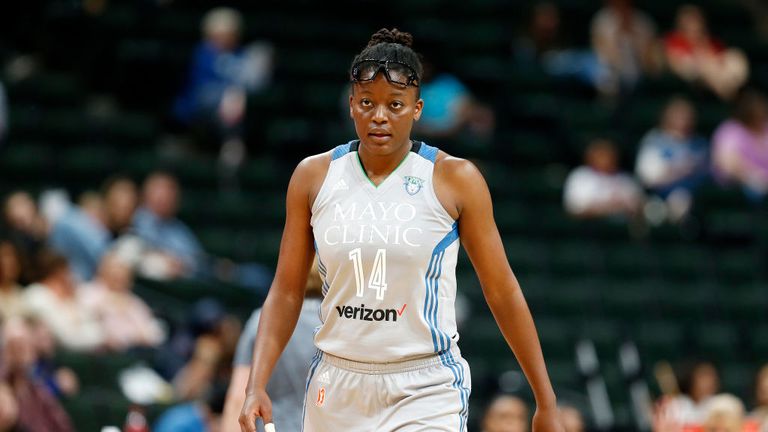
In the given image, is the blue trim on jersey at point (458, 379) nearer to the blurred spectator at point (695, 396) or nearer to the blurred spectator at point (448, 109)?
the blurred spectator at point (695, 396)

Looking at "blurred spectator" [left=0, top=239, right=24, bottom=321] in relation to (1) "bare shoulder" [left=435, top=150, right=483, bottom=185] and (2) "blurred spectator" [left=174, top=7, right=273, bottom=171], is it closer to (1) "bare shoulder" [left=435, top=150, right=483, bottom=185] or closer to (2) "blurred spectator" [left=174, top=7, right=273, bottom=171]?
(2) "blurred spectator" [left=174, top=7, right=273, bottom=171]

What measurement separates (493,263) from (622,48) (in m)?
9.77

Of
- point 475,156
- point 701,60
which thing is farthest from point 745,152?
point 475,156

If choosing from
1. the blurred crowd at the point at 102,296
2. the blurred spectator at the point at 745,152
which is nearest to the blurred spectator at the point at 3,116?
the blurred crowd at the point at 102,296

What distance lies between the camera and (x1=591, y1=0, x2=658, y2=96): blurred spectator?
524 inches

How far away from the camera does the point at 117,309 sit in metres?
9.34

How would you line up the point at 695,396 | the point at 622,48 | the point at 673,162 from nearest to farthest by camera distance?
the point at 695,396 → the point at 673,162 → the point at 622,48

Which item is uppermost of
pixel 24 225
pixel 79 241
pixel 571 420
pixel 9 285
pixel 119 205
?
pixel 119 205

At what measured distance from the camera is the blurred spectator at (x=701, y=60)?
1356 centimetres

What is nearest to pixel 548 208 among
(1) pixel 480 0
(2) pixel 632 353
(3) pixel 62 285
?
(2) pixel 632 353

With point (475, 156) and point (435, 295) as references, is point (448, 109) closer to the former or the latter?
point (475, 156)

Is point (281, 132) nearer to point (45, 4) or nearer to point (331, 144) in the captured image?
point (331, 144)

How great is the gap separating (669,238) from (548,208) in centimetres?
119

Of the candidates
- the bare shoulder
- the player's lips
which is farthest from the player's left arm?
the player's lips
